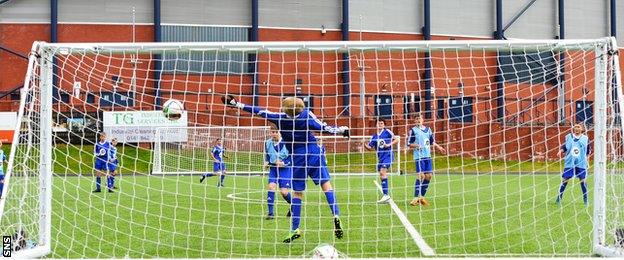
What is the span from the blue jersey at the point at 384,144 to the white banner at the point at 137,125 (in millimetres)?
12615

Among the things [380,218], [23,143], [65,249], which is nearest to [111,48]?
[23,143]

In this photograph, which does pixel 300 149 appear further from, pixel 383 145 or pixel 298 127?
pixel 383 145

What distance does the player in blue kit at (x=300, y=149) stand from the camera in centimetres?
841

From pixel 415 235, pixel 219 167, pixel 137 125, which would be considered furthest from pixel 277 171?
pixel 137 125

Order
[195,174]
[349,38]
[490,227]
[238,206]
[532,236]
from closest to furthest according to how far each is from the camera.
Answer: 1. [532,236]
2. [490,227]
3. [238,206]
4. [195,174]
5. [349,38]

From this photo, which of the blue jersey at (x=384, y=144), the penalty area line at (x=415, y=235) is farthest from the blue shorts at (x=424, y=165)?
the penalty area line at (x=415, y=235)

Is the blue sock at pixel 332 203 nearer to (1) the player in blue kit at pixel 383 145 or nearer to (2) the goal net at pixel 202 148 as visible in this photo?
(1) the player in blue kit at pixel 383 145

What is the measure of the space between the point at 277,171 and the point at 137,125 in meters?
17.0

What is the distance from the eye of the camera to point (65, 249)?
775 cm

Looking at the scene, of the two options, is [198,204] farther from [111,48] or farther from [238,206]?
[111,48]

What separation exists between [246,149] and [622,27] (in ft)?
76.6

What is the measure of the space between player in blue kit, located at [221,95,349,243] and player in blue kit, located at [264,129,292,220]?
674mm

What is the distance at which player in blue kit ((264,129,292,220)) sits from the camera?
10125 mm

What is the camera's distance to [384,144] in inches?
542
